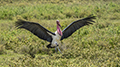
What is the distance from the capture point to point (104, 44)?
898 cm

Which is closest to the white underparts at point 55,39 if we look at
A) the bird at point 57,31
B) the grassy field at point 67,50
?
the bird at point 57,31

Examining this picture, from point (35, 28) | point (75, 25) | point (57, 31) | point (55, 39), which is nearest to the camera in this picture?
point (35, 28)

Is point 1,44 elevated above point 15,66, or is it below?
below

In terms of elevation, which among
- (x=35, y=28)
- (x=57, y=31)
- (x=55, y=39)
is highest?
(x=35, y=28)

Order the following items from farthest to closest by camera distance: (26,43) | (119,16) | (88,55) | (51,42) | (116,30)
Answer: (119,16), (116,30), (26,43), (51,42), (88,55)

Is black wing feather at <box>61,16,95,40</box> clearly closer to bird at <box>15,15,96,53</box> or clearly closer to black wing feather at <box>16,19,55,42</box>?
bird at <box>15,15,96,53</box>

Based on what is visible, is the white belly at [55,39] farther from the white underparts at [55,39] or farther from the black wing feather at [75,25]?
the black wing feather at [75,25]

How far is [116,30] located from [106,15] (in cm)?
558

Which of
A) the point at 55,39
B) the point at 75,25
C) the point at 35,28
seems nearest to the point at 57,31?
the point at 55,39

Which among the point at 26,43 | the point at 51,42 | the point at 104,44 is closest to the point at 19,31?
the point at 26,43

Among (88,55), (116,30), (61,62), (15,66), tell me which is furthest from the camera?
(116,30)

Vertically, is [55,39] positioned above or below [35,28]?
below

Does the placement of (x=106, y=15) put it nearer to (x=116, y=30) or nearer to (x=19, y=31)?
(x=116, y=30)

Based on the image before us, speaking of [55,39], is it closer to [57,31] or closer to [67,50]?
[57,31]
